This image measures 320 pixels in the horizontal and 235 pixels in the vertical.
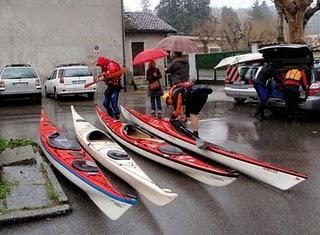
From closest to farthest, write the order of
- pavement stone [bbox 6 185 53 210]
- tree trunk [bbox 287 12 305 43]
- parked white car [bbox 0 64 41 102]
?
pavement stone [bbox 6 185 53 210]
tree trunk [bbox 287 12 305 43]
parked white car [bbox 0 64 41 102]

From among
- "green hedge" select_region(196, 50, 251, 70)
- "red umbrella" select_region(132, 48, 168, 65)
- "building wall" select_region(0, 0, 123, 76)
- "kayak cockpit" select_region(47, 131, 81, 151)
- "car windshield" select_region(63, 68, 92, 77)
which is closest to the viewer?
"kayak cockpit" select_region(47, 131, 81, 151)

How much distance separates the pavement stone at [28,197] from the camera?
5715mm

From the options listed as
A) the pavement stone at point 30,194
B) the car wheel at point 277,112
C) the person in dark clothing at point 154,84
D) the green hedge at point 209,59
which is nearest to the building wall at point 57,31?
the green hedge at point 209,59

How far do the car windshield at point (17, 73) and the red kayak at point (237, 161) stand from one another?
35.8ft

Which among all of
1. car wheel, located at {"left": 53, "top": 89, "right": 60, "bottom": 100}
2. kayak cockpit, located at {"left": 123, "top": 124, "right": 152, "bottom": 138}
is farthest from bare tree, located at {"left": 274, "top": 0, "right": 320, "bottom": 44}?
kayak cockpit, located at {"left": 123, "top": 124, "right": 152, "bottom": 138}

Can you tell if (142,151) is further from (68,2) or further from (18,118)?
(68,2)

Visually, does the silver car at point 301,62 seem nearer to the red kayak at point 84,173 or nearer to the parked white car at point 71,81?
the red kayak at point 84,173

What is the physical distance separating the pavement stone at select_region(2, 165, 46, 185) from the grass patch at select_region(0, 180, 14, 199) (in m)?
0.11

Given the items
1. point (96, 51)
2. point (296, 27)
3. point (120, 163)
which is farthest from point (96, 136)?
point (96, 51)

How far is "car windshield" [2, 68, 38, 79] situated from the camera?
1925 cm

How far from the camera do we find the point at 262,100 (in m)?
13.0

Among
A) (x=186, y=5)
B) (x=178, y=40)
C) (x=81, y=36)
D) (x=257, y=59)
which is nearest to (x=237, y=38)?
(x=186, y=5)

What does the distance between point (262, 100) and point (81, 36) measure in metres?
16.7

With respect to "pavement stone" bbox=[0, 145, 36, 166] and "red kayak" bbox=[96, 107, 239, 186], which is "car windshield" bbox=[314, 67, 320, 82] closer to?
"red kayak" bbox=[96, 107, 239, 186]
